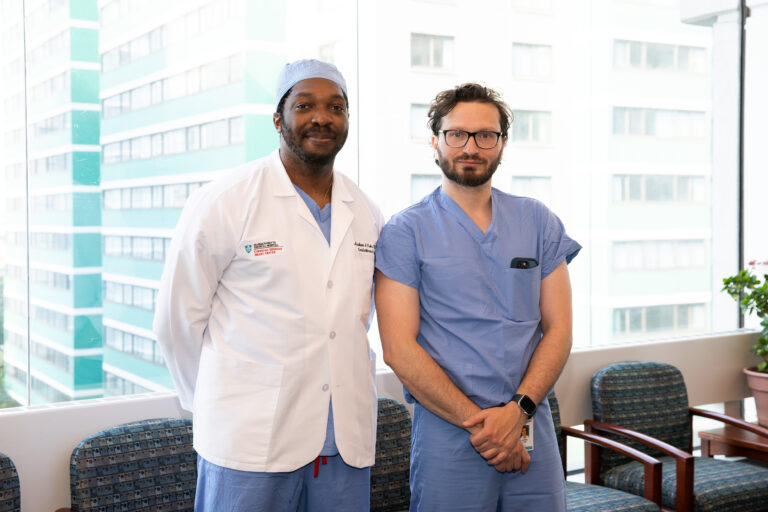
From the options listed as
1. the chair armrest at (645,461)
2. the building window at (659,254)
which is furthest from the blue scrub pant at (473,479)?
the building window at (659,254)

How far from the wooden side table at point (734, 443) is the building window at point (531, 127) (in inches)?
62.7

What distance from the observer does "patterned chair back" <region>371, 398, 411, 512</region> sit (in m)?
2.56

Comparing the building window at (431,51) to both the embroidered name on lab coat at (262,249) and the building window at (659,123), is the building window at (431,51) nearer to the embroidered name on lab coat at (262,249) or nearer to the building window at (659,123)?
the building window at (659,123)

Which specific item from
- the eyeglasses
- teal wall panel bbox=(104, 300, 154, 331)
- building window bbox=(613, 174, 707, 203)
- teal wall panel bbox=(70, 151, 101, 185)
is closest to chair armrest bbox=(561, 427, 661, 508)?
the eyeglasses

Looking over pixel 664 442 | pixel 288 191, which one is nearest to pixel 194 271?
pixel 288 191

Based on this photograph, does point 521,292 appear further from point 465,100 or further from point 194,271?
point 194,271

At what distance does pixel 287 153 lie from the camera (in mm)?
1832

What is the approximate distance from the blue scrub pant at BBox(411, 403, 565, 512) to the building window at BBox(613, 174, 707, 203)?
2413mm

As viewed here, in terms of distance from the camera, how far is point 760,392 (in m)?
3.60

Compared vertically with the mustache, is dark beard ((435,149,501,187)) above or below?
below

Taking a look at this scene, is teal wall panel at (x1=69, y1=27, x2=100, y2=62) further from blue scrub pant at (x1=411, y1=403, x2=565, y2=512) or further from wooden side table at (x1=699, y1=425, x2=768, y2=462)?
wooden side table at (x1=699, y1=425, x2=768, y2=462)

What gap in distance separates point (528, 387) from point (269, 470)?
2.21 ft

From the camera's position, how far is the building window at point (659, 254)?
402 cm

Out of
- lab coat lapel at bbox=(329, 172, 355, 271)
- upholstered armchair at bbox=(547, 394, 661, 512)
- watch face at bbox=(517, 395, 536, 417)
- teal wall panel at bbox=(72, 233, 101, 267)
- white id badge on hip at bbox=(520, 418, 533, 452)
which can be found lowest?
upholstered armchair at bbox=(547, 394, 661, 512)
